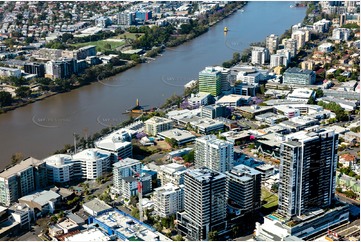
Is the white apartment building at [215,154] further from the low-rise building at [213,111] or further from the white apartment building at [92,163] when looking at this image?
the low-rise building at [213,111]

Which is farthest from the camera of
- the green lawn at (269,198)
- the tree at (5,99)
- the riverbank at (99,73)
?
the riverbank at (99,73)

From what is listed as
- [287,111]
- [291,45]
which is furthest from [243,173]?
[291,45]

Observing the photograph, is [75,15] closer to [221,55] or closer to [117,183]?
[221,55]

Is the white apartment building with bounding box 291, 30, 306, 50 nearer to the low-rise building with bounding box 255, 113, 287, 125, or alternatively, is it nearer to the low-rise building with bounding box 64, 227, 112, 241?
the low-rise building with bounding box 255, 113, 287, 125

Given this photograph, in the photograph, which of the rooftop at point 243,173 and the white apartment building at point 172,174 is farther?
the white apartment building at point 172,174

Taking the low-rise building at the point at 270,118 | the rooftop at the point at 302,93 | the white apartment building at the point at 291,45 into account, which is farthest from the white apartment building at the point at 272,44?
the low-rise building at the point at 270,118

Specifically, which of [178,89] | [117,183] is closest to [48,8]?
[178,89]
